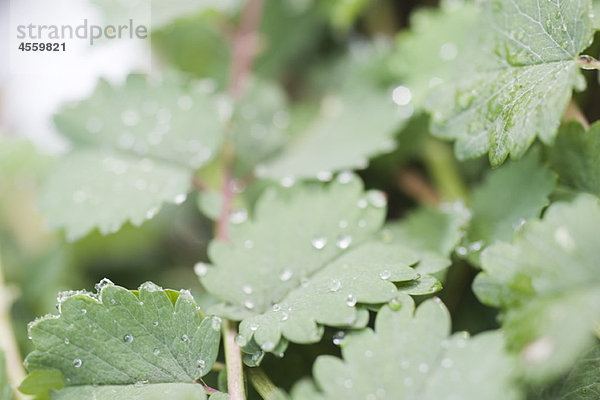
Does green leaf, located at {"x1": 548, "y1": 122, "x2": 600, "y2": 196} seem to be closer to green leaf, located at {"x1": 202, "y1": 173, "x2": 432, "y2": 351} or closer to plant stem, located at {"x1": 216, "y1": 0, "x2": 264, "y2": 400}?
green leaf, located at {"x1": 202, "y1": 173, "x2": 432, "y2": 351}

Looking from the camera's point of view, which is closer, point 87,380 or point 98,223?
point 87,380

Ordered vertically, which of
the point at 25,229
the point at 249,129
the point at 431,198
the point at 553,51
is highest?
the point at 553,51

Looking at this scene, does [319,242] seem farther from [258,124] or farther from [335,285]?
[258,124]

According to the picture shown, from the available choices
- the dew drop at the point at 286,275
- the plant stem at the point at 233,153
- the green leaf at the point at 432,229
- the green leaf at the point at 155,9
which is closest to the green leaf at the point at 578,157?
the green leaf at the point at 432,229

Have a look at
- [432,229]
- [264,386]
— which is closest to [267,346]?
[264,386]

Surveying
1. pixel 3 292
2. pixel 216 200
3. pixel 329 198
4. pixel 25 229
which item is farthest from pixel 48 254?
pixel 329 198

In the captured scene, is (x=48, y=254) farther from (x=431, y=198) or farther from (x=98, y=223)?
(x=431, y=198)
